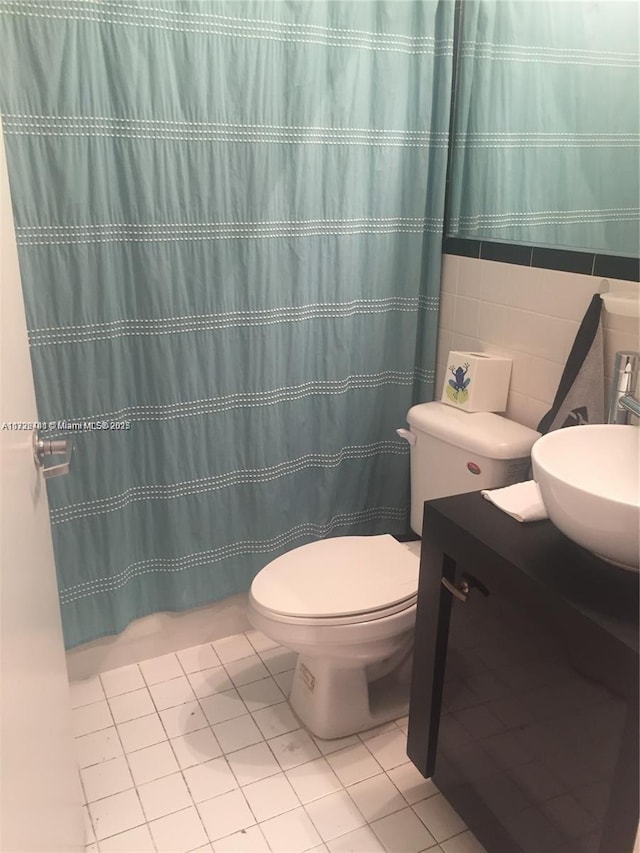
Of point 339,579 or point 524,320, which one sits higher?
point 524,320

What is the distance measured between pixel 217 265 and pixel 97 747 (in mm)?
1278

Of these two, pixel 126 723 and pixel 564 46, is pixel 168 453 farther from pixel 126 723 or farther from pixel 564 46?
pixel 564 46

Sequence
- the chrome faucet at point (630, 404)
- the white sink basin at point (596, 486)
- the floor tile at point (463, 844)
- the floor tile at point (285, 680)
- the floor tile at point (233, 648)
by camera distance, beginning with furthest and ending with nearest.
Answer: the floor tile at point (233, 648) < the floor tile at point (285, 680) < the floor tile at point (463, 844) < the chrome faucet at point (630, 404) < the white sink basin at point (596, 486)

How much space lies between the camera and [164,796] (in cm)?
165

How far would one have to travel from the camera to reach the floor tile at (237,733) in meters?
1.80

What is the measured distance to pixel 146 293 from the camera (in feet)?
5.71

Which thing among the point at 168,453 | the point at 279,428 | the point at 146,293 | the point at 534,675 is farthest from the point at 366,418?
the point at 534,675

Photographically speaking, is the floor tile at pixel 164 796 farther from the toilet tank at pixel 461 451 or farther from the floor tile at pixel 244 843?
the toilet tank at pixel 461 451

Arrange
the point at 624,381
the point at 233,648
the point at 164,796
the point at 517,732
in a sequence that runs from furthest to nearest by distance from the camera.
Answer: the point at 233,648 < the point at 164,796 < the point at 624,381 < the point at 517,732

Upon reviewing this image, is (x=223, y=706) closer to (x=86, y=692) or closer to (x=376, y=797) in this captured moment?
(x=86, y=692)

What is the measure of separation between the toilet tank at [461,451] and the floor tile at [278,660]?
552 millimetres

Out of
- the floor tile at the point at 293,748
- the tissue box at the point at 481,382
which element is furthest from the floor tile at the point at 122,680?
the tissue box at the point at 481,382

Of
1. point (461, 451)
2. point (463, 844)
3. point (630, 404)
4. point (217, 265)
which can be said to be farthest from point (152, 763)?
point (630, 404)

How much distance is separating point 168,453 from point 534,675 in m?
1.09
